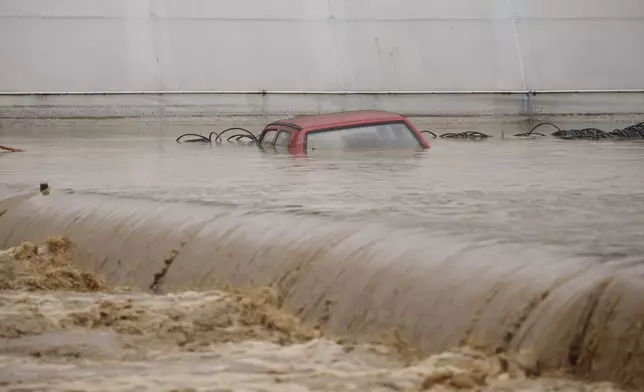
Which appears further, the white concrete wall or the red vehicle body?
the white concrete wall

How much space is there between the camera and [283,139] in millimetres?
9531

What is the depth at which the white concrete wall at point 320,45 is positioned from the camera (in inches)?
486

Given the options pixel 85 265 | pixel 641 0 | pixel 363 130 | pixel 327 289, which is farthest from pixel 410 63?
pixel 327 289

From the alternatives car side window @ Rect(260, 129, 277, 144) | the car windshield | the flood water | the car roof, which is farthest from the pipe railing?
the car windshield

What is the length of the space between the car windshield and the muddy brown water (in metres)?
1.82

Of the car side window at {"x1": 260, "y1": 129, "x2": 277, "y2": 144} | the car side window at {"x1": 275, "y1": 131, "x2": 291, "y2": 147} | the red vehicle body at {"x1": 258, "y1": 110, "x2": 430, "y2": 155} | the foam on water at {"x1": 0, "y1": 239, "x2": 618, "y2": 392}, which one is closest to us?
the foam on water at {"x1": 0, "y1": 239, "x2": 618, "y2": 392}

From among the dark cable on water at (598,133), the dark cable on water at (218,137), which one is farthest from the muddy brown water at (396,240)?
the dark cable on water at (598,133)

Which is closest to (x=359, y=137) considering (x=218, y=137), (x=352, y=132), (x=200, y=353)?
(x=352, y=132)

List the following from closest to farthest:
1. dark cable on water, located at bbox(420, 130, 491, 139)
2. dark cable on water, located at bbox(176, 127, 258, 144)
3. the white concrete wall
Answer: dark cable on water, located at bbox(176, 127, 258, 144) → dark cable on water, located at bbox(420, 130, 491, 139) → the white concrete wall

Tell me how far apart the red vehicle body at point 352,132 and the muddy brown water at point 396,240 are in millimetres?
1814

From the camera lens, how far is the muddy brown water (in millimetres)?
2518

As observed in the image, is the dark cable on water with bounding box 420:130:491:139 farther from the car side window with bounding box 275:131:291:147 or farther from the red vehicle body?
the car side window with bounding box 275:131:291:147

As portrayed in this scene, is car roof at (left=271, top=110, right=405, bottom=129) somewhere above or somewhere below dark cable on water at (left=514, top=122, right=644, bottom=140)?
above

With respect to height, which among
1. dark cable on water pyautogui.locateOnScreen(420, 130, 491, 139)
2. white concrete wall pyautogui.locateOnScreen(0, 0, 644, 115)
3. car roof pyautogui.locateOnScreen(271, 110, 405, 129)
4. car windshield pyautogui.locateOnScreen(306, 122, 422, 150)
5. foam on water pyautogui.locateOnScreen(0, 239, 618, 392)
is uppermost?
white concrete wall pyautogui.locateOnScreen(0, 0, 644, 115)
